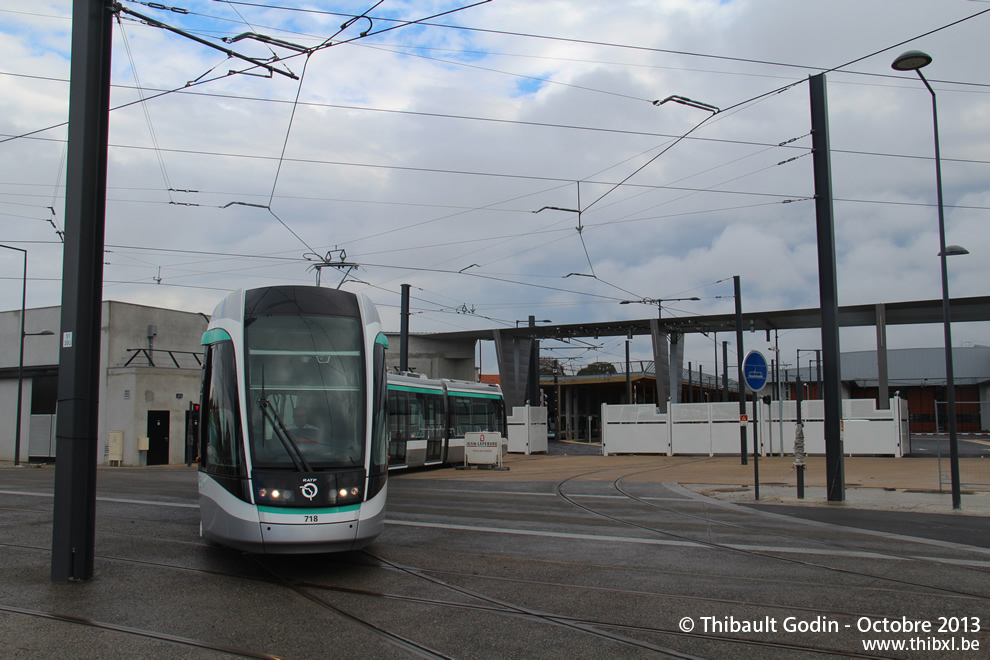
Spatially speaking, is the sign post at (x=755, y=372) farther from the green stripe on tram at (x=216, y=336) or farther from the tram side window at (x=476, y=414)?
the tram side window at (x=476, y=414)

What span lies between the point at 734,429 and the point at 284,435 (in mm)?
27570

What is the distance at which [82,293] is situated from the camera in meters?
8.13

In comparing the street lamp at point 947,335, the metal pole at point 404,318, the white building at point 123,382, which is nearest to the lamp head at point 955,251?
the street lamp at point 947,335

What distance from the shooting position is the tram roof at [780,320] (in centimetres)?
3422

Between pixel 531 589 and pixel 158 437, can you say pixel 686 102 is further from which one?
pixel 158 437

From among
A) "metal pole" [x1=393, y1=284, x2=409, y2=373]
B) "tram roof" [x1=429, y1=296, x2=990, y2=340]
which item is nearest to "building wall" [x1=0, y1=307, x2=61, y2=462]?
"metal pole" [x1=393, y1=284, x2=409, y2=373]

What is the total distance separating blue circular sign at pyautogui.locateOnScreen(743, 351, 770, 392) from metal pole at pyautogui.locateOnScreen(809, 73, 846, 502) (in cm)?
116

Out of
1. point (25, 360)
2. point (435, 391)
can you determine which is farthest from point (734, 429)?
point (25, 360)

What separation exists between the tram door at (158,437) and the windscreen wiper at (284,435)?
102 ft

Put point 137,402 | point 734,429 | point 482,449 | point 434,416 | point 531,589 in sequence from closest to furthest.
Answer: point 531,589 < point 434,416 < point 482,449 < point 734,429 < point 137,402

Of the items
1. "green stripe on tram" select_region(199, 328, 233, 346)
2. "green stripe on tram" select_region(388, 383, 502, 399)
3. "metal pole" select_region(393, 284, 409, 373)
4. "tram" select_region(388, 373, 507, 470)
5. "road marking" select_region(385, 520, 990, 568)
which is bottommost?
"road marking" select_region(385, 520, 990, 568)

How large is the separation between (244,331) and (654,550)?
5510 millimetres

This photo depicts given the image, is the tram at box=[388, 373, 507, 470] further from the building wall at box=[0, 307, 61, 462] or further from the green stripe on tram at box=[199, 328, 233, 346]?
the building wall at box=[0, 307, 61, 462]

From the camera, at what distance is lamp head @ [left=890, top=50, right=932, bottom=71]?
42.8 feet
